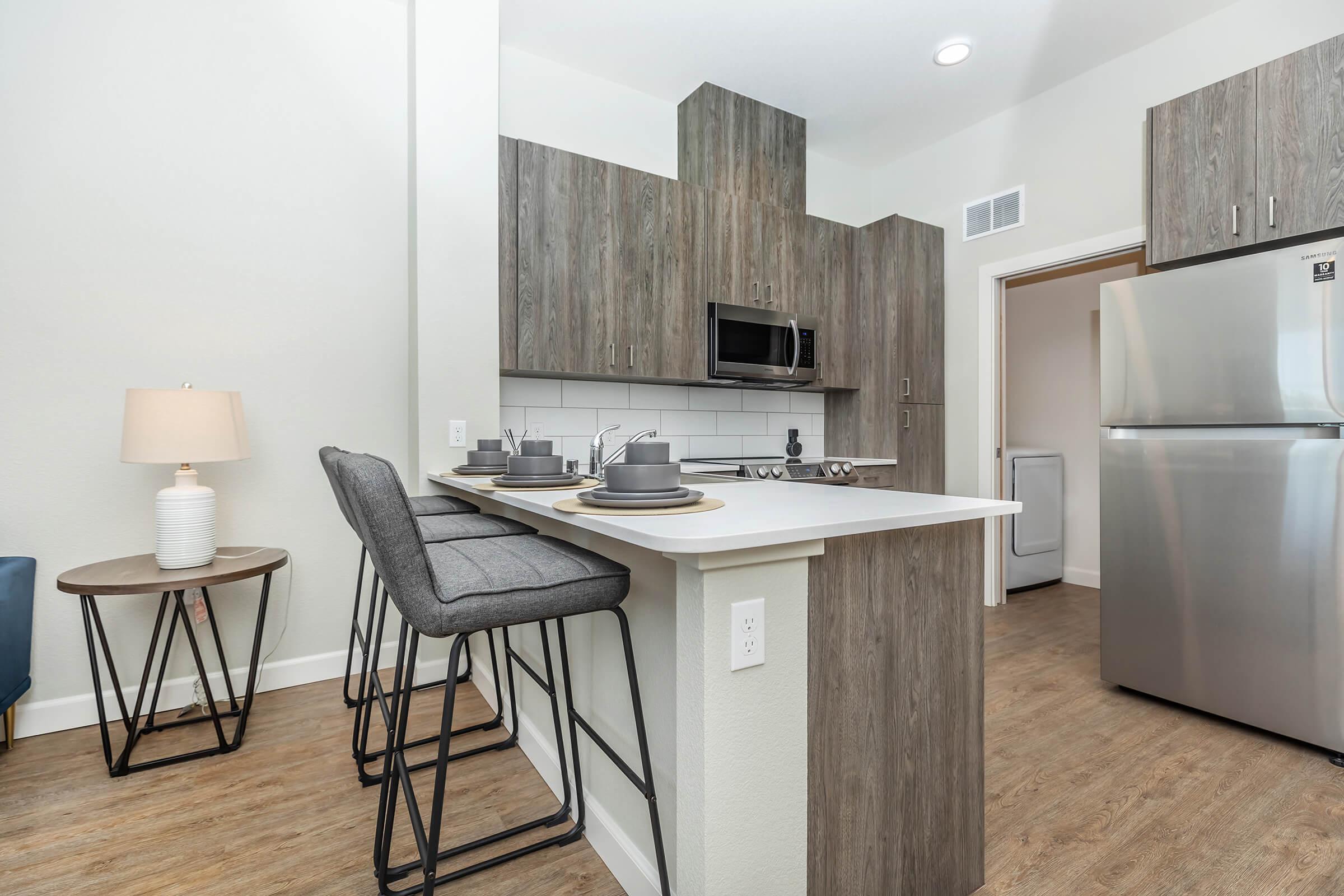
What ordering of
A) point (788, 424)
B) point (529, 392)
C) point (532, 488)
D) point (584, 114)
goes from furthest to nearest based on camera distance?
point (788, 424) → point (584, 114) → point (529, 392) → point (532, 488)

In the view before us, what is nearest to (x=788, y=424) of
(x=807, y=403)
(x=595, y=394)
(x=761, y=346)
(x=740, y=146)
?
(x=807, y=403)

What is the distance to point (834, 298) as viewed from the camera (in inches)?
146

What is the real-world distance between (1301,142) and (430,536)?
3190mm

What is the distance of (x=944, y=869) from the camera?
1.30 metres

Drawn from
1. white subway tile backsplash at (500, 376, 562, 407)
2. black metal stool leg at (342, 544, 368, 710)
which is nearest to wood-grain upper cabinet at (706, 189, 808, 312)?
white subway tile backsplash at (500, 376, 562, 407)

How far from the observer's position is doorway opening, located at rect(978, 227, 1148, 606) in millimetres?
3668

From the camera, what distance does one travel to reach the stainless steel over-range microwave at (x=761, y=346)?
3.24 meters

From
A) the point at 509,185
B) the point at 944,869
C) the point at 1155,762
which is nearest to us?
the point at 944,869

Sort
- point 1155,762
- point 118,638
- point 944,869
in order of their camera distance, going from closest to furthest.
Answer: point 944,869 < point 1155,762 < point 118,638

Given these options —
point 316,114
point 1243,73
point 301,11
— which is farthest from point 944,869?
point 301,11

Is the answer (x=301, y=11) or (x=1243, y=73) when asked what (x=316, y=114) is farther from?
(x=1243, y=73)

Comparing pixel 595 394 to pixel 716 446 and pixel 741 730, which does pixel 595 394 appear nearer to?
pixel 716 446

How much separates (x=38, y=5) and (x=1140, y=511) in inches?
173

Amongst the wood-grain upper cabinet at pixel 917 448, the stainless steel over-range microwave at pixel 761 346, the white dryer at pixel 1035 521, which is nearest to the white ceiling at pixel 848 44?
the stainless steel over-range microwave at pixel 761 346
